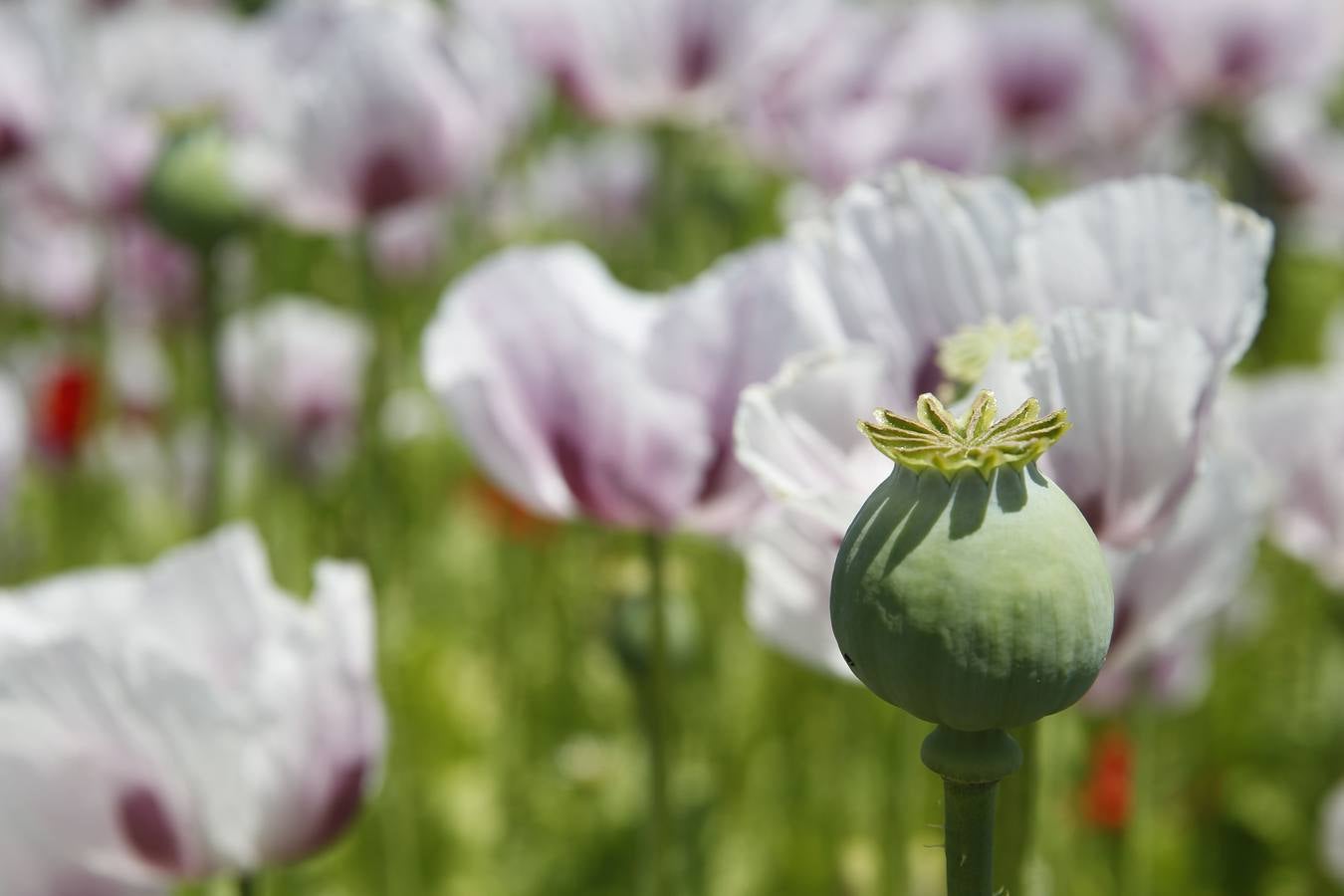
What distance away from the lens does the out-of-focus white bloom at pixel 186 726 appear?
0.51m

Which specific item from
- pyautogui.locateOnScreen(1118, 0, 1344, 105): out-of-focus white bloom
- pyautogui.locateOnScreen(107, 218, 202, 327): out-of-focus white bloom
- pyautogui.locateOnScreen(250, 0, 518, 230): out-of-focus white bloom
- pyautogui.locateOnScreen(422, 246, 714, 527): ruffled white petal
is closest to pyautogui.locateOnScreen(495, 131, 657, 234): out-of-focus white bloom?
pyautogui.locateOnScreen(107, 218, 202, 327): out-of-focus white bloom

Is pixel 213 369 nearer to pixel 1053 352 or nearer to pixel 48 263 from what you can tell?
pixel 1053 352

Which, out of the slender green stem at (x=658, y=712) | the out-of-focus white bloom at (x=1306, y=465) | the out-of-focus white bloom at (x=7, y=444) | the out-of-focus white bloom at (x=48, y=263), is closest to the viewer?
the slender green stem at (x=658, y=712)

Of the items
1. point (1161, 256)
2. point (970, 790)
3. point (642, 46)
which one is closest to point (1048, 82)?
point (642, 46)

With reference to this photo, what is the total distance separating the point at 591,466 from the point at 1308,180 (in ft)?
3.54

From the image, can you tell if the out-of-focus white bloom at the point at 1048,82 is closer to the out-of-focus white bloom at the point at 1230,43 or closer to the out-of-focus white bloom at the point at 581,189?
the out-of-focus white bloom at the point at 1230,43

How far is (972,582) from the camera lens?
27cm

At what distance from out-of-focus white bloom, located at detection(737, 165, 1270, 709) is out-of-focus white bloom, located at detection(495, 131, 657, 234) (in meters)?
1.15

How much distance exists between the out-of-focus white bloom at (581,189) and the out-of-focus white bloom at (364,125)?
66 cm

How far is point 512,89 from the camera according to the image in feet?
3.42

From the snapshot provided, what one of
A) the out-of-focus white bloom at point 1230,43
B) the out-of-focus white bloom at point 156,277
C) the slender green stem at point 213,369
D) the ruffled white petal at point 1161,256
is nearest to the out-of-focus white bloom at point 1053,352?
the ruffled white petal at point 1161,256

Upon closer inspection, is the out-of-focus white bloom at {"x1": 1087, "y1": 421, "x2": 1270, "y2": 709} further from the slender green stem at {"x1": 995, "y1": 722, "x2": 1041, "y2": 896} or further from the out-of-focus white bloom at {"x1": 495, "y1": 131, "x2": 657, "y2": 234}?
the out-of-focus white bloom at {"x1": 495, "y1": 131, "x2": 657, "y2": 234}

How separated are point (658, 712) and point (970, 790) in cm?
33

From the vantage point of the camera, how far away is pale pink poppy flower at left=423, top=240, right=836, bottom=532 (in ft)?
1.88
